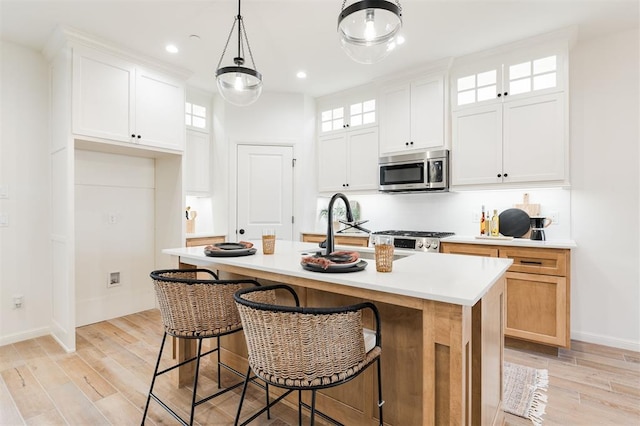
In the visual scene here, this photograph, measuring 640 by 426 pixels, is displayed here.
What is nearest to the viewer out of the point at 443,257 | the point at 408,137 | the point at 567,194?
the point at 443,257

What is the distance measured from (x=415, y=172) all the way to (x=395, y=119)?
0.70 meters

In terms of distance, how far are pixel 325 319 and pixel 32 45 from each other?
385 centimetres

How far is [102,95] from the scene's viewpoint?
3.03 m

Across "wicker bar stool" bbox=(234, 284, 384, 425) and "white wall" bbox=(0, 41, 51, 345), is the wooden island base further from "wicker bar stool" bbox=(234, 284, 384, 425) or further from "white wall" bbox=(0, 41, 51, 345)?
"white wall" bbox=(0, 41, 51, 345)

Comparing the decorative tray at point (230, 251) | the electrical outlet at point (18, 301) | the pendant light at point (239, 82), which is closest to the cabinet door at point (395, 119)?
the pendant light at point (239, 82)

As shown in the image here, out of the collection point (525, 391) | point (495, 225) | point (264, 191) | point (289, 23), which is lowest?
point (525, 391)

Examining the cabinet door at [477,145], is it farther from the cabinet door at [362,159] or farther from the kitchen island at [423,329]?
the kitchen island at [423,329]

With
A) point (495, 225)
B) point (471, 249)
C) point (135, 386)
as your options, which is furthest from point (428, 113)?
point (135, 386)

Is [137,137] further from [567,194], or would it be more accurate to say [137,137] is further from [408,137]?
[567,194]

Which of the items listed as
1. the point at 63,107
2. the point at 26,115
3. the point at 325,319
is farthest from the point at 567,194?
the point at 26,115

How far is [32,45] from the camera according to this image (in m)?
3.09

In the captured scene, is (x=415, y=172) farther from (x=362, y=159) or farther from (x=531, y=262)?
(x=531, y=262)

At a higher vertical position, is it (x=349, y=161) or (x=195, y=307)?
(x=349, y=161)

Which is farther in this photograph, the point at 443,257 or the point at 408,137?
the point at 408,137
